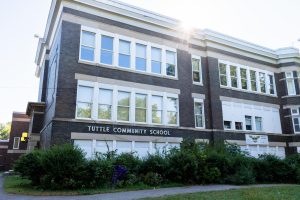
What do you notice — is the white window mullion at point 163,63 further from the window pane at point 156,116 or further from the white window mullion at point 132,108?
the white window mullion at point 132,108

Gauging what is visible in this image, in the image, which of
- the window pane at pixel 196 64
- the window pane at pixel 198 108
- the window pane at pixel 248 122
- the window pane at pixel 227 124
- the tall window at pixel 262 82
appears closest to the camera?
the window pane at pixel 198 108

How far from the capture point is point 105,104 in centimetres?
1973

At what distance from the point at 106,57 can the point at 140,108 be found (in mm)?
4611

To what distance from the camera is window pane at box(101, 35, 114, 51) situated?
20778mm

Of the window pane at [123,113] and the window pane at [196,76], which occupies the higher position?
the window pane at [196,76]

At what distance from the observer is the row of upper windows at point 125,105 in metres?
19.1

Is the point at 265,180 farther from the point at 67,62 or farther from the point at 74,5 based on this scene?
the point at 74,5

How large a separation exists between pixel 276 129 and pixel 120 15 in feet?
65.0

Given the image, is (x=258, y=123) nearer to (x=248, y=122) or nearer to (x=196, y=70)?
(x=248, y=122)

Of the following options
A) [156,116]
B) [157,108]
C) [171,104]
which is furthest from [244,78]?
[156,116]

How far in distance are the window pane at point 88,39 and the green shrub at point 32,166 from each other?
344 inches

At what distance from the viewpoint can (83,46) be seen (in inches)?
782

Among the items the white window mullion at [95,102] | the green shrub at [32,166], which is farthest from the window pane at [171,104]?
the green shrub at [32,166]

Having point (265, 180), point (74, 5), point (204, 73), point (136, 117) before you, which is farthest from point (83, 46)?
point (265, 180)
